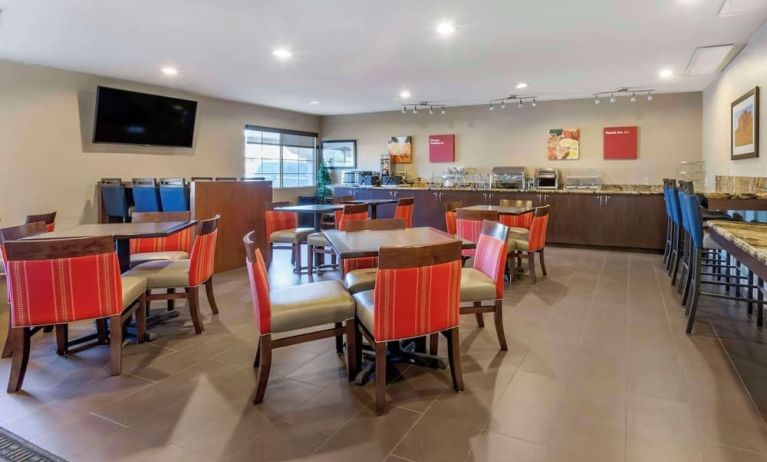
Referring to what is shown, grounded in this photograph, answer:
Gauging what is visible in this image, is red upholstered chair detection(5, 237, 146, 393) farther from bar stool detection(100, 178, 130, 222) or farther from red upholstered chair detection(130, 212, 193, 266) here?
bar stool detection(100, 178, 130, 222)

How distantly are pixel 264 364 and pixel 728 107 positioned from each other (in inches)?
240

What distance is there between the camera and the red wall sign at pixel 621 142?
7.52m

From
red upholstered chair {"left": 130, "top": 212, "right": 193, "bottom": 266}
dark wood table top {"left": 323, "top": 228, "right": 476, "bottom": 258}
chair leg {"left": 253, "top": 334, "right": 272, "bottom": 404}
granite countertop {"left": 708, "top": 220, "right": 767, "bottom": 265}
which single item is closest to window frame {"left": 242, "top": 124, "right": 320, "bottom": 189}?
red upholstered chair {"left": 130, "top": 212, "right": 193, "bottom": 266}

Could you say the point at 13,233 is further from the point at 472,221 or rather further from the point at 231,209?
the point at 472,221

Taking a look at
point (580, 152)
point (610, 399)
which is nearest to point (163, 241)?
point (610, 399)

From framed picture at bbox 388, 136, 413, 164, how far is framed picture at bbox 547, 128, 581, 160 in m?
2.76

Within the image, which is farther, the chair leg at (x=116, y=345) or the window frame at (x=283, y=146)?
the window frame at (x=283, y=146)

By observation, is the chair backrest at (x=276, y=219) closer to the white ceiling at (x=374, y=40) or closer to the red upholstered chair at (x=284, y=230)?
the red upholstered chair at (x=284, y=230)

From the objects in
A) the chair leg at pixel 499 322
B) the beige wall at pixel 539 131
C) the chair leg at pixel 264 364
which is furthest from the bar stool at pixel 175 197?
the beige wall at pixel 539 131

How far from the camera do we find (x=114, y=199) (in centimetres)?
594

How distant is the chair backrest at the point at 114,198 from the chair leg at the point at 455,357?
203 inches

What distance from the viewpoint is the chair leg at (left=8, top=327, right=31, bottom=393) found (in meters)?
2.43

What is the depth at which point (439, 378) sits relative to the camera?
2.58 metres

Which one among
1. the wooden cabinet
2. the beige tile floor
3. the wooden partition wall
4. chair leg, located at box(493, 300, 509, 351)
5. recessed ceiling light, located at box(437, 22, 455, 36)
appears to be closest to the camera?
the beige tile floor
